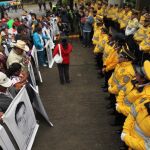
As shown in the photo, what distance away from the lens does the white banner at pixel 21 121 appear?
16.1 ft

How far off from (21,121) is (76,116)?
213 cm

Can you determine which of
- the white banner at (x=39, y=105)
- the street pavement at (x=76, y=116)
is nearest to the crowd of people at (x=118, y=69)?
the street pavement at (x=76, y=116)

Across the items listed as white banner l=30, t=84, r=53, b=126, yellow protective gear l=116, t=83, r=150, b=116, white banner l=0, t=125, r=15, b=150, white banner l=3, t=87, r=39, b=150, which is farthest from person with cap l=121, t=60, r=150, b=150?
white banner l=30, t=84, r=53, b=126

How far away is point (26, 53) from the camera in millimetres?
8773

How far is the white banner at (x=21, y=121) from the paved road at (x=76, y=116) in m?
0.40

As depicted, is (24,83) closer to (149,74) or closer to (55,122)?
(55,122)

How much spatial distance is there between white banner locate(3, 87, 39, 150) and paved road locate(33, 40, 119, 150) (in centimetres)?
40

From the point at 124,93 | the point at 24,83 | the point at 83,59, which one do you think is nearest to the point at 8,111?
the point at 24,83

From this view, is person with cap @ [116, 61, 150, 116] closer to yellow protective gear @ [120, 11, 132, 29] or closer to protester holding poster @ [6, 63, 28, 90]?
protester holding poster @ [6, 63, 28, 90]

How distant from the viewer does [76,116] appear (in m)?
7.20

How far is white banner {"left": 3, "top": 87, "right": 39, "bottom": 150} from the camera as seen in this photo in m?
4.90

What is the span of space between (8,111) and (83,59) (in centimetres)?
838

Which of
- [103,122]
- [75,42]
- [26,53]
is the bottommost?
[75,42]

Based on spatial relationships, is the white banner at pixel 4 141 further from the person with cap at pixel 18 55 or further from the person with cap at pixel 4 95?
the person with cap at pixel 18 55
